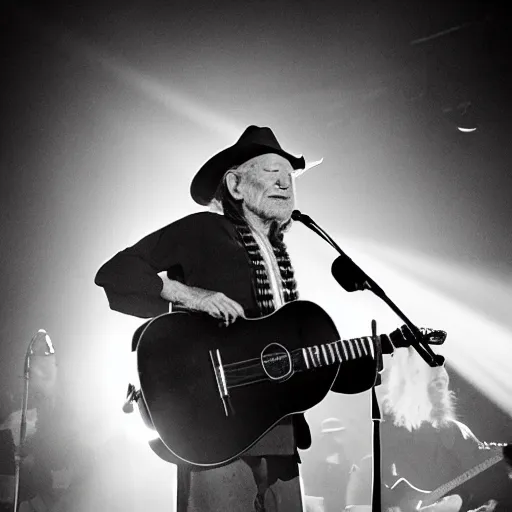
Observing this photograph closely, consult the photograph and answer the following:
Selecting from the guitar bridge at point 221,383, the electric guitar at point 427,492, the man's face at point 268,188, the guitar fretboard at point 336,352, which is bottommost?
the electric guitar at point 427,492

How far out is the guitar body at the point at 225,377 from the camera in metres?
1.87

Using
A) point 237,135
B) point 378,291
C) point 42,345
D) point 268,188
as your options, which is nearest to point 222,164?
point 268,188

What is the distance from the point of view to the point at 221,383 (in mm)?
1954

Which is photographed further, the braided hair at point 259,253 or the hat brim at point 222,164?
the hat brim at point 222,164

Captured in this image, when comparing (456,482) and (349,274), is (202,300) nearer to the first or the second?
(349,274)

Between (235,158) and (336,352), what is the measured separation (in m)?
0.98

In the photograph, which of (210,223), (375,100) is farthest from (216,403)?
(375,100)

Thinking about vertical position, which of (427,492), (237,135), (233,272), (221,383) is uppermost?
(237,135)

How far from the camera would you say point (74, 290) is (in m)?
3.62

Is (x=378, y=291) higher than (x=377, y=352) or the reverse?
higher

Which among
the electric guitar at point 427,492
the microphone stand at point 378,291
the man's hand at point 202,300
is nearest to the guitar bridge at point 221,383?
the man's hand at point 202,300

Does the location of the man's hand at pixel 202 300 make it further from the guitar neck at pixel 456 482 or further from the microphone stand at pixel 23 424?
the guitar neck at pixel 456 482

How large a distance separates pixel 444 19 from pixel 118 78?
211 centimetres

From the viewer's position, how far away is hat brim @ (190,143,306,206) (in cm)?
257
